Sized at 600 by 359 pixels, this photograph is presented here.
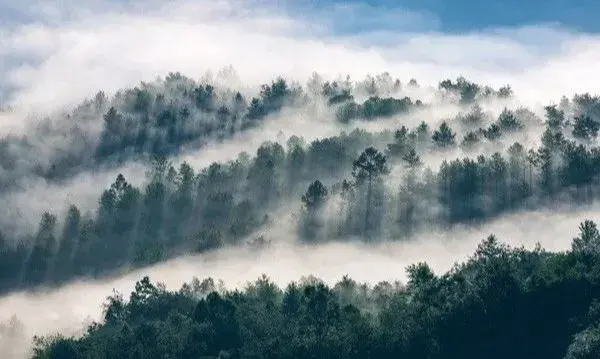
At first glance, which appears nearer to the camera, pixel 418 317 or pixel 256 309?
pixel 418 317

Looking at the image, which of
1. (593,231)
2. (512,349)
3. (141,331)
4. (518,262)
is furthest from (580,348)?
(141,331)

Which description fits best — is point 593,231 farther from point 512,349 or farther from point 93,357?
point 93,357

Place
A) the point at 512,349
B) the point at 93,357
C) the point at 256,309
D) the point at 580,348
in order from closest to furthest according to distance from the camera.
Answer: the point at 580,348, the point at 512,349, the point at 93,357, the point at 256,309

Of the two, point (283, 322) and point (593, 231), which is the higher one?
point (593, 231)

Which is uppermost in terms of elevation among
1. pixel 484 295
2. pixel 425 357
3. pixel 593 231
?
pixel 593 231

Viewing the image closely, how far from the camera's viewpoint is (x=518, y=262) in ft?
593

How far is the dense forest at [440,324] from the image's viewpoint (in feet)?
510

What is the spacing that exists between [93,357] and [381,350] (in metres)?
64.4

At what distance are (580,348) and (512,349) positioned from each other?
17.5m

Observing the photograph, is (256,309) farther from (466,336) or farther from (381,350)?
(466,336)

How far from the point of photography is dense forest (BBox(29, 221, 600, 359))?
15550 cm

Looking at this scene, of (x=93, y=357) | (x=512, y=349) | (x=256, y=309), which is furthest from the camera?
(x=256, y=309)

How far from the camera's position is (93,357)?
6983 inches

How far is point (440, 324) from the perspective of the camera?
160250 millimetres
